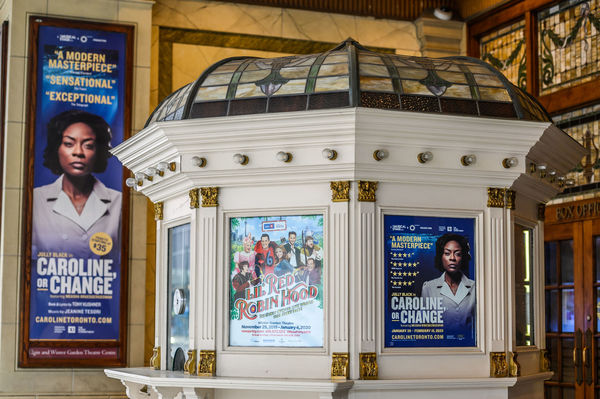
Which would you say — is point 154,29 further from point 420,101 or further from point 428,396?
point 428,396

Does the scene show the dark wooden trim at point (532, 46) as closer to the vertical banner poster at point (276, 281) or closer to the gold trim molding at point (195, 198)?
the vertical banner poster at point (276, 281)

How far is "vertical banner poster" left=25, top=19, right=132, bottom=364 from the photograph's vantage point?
430 inches

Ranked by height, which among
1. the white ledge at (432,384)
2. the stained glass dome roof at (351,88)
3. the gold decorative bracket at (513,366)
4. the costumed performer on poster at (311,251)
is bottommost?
the white ledge at (432,384)

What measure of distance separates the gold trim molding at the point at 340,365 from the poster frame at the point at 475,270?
306 mm

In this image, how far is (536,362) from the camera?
8.63m

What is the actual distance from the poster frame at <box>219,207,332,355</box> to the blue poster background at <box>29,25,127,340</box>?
3538 mm

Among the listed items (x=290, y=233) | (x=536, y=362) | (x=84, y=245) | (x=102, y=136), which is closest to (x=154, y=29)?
(x=102, y=136)

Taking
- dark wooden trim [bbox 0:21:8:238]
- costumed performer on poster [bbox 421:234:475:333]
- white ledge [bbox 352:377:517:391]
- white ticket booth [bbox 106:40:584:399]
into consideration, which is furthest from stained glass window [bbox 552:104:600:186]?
dark wooden trim [bbox 0:21:8:238]

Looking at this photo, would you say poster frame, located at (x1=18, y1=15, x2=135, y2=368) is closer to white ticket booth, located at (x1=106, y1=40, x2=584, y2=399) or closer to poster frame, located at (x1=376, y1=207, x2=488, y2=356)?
white ticket booth, located at (x1=106, y1=40, x2=584, y2=399)

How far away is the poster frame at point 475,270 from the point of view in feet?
25.2

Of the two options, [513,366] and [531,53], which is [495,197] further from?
[531,53]

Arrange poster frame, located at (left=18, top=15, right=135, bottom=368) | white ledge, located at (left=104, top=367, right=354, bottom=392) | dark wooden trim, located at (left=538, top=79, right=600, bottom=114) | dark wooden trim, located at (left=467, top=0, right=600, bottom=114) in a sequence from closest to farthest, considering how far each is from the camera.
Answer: white ledge, located at (left=104, top=367, right=354, bottom=392) → poster frame, located at (left=18, top=15, right=135, bottom=368) → dark wooden trim, located at (left=538, top=79, right=600, bottom=114) → dark wooden trim, located at (left=467, top=0, right=600, bottom=114)

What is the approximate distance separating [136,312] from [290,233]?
4004 millimetres

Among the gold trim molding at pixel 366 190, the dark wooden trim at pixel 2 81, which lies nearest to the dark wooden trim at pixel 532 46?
the gold trim molding at pixel 366 190
